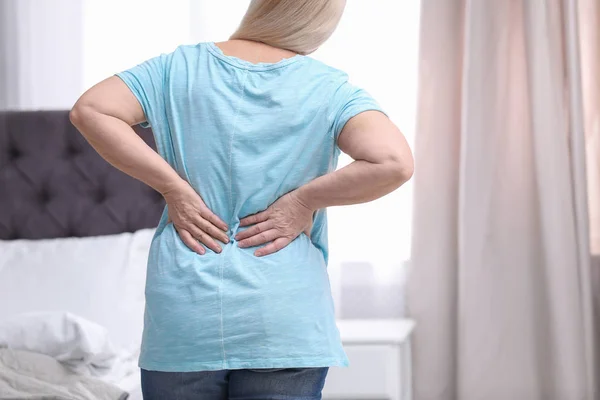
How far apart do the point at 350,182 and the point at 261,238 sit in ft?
0.52

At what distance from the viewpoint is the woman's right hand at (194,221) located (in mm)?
1170

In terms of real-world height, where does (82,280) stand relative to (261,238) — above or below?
below

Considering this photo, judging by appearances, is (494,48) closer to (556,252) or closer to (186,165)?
(556,252)

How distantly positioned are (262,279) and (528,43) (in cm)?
215

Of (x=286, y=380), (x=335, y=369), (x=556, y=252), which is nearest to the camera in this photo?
(x=286, y=380)

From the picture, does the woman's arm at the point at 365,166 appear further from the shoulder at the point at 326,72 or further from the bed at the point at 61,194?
the bed at the point at 61,194

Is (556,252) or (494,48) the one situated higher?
(494,48)

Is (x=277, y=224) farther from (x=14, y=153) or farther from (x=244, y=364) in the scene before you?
(x=14, y=153)

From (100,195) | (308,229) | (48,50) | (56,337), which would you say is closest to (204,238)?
(308,229)

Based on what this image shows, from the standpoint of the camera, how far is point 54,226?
2.72 m

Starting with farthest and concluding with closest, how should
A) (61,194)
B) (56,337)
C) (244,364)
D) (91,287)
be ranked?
(61,194)
(91,287)
(56,337)
(244,364)

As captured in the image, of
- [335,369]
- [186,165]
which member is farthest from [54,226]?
[186,165]

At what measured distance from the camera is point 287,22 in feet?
4.08

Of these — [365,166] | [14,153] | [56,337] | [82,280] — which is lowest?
[56,337]
